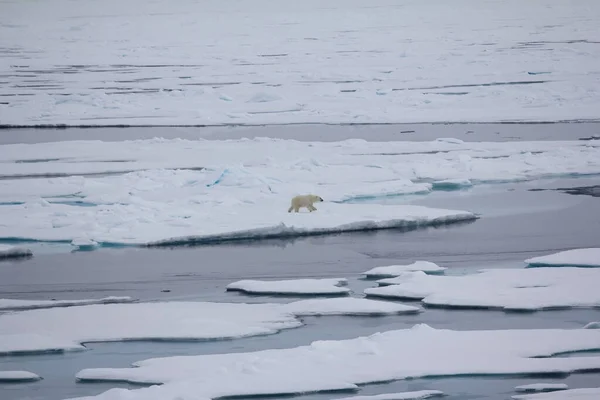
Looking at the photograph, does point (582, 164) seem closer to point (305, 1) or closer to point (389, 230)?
point (389, 230)

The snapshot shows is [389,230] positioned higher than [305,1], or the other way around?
[305,1]

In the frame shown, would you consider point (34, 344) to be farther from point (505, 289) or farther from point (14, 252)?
point (505, 289)

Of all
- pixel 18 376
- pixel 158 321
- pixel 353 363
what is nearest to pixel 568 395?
pixel 353 363

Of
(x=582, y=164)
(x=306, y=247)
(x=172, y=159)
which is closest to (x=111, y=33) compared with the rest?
(x=172, y=159)

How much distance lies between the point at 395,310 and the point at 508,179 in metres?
4.80

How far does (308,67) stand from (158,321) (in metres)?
18.3

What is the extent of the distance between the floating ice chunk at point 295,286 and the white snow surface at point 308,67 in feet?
31.0

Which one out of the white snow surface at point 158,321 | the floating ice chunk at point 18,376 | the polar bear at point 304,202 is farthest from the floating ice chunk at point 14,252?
the floating ice chunk at point 18,376

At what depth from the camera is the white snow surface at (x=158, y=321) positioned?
16.6 feet

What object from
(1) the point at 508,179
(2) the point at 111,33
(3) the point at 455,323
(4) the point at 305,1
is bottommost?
(3) the point at 455,323

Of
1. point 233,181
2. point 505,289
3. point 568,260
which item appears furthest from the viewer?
point 233,181

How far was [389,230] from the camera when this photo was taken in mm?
7895

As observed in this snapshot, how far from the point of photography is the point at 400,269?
648cm

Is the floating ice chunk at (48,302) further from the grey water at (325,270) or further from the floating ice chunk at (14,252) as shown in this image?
the floating ice chunk at (14,252)
